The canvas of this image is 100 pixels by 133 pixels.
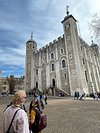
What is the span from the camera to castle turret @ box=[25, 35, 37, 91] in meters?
45.9

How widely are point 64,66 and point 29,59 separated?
693 inches

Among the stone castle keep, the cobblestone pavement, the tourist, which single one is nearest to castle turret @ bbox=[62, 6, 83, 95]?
the stone castle keep

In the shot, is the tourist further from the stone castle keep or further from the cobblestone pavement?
the stone castle keep

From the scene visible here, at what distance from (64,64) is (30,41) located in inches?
858

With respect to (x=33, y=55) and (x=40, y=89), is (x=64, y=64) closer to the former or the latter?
(x=40, y=89)

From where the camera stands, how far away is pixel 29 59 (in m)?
48.6

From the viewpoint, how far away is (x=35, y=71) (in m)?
46.1

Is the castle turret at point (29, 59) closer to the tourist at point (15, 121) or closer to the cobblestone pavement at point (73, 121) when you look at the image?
the cobblestone pavement at point (73, 121)

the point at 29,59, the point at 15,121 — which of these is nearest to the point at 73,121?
the point at 15,121

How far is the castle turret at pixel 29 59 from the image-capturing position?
45906mm

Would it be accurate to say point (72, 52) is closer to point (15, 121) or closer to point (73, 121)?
point (73, 121)

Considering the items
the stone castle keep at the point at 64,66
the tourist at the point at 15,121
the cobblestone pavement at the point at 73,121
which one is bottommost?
the cobblestone pavement at the point at 73,121

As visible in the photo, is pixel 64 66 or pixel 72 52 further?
pixel 64 66

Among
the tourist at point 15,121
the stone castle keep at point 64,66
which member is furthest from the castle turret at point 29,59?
the tourist at point 15,121
